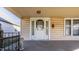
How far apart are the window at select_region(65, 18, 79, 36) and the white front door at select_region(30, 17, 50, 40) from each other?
1801mm

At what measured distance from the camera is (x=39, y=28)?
16281 mm

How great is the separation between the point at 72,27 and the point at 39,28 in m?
2.98

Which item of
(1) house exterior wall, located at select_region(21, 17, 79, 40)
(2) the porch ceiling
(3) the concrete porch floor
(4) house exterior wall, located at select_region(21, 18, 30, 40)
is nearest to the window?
(1) house exterior wall, located at select_region(21, 17, 79, 40)

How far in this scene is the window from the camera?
16.2m

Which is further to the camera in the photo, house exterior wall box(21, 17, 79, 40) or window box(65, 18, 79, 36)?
window box(65, 18, 79, 36)

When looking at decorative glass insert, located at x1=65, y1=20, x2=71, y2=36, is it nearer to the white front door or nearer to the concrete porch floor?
the white front door

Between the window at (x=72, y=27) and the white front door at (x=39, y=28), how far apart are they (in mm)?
1801

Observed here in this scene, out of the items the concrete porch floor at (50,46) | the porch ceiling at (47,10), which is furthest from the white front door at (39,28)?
the concrete porch floor at (50,46)

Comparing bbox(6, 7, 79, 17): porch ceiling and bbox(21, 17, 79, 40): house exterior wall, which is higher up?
bbox(6, 7, 79, 17): porch ceiling

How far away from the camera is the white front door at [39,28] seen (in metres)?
16.2

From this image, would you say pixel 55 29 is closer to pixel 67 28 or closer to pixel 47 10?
pixel 67 28

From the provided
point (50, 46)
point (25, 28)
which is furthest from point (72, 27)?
point (50, 46)
